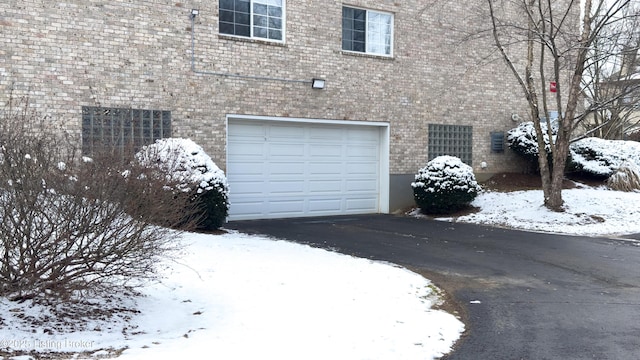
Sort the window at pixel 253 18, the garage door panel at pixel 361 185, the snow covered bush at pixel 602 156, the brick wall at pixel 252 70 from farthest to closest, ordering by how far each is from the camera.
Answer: the snow covered bush at pixel 602 156 < the garage door panel at pixel 361 185 < the window at pixel 253 18 < the brick wall at pixel 252 70

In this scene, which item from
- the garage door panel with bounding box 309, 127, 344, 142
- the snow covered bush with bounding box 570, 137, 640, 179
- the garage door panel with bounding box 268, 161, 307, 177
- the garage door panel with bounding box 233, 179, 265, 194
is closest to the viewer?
the garage door panel with bounding box 233, 179, 265, 194

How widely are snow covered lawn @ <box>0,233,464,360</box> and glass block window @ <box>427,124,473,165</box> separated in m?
9.06

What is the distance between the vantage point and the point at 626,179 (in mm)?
15961

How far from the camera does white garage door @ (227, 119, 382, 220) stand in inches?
520

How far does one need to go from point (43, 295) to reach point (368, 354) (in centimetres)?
Result: 290

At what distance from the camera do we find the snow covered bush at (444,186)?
14.3 metres

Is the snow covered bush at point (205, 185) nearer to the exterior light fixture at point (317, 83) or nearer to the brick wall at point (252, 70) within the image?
Answer: the brick wall at point (252, 70)

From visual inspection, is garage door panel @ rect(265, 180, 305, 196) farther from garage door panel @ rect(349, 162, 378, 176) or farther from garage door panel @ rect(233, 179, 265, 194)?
garage door panel @ rect(349, 162, 378, 176)

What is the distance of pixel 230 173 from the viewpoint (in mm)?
12953

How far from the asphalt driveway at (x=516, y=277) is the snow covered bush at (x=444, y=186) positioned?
117 centimetres

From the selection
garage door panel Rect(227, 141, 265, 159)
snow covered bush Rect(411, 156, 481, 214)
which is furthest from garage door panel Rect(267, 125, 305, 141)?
snow covered bush Rect(411, 156, 481, 214)

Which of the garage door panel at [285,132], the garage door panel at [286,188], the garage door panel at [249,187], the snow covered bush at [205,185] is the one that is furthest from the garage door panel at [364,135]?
the snow covered bush at [205,185]

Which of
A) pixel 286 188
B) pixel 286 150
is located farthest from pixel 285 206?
pixel 286 150

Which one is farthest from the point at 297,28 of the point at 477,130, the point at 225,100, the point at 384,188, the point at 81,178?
the point at 81,178
